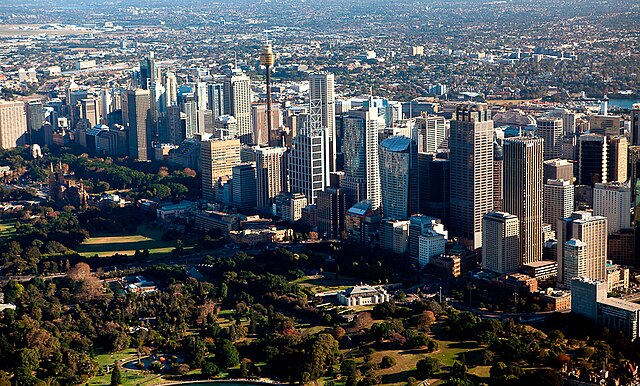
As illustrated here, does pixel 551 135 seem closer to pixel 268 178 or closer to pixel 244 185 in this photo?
pixel 268 178

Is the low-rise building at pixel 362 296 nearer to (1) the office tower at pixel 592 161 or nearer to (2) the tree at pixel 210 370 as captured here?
(2) the tree at pixel 210 370

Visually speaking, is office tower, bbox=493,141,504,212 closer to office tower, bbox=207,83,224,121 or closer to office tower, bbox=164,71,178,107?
office tower, bbox=207,83,224,121

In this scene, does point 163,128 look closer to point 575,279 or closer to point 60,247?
point 60,247

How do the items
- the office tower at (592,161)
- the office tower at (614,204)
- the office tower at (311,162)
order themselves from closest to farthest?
the office tower at (614,204), the office tower at (592,161), the office tower at (311,162)

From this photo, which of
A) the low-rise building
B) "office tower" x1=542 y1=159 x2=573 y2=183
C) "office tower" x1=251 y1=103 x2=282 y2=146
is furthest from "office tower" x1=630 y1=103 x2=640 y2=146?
"office tower" x1=251 y1=103 x2=282 y2=146

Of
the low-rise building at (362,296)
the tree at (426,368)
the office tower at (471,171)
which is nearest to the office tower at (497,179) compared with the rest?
the office tower at (471,171)

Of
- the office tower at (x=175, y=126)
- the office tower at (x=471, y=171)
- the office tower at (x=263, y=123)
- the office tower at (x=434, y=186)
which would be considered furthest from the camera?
the office tower at (x=175, y=126)
